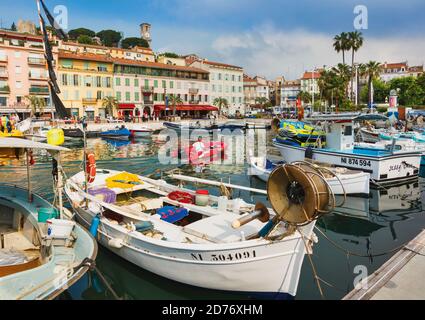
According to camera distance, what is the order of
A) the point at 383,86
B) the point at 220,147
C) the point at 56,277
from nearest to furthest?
the point at 56,277 → the point at 220,147 → the point at 383,86

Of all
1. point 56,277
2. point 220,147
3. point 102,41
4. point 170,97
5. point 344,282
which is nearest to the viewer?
point 56,277

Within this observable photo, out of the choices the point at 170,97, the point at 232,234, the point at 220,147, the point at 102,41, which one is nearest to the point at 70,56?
the point at 170,97

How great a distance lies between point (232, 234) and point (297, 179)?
2406mm

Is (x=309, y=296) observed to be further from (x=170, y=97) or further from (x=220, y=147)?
(x=170, y=97)

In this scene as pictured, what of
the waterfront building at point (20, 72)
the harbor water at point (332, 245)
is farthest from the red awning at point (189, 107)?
the harbor water at point (332, 245)

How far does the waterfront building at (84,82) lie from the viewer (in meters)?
62.2

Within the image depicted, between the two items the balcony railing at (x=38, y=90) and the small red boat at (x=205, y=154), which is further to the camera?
the balcony railing at (x=38, y=90)

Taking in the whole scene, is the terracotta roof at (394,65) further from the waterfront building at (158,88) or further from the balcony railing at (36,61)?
the balcony railing at (36,61)

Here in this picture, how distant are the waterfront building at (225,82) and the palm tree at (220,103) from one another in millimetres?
1157

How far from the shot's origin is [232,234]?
832cm

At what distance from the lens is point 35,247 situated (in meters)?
9.49

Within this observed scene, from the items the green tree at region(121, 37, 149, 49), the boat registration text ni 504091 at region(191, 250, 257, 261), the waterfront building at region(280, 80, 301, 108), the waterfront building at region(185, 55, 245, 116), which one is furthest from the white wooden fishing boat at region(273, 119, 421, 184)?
the green tree at region(121, 37, 149, 49)

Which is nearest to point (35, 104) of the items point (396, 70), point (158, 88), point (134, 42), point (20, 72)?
point (20, 72)
